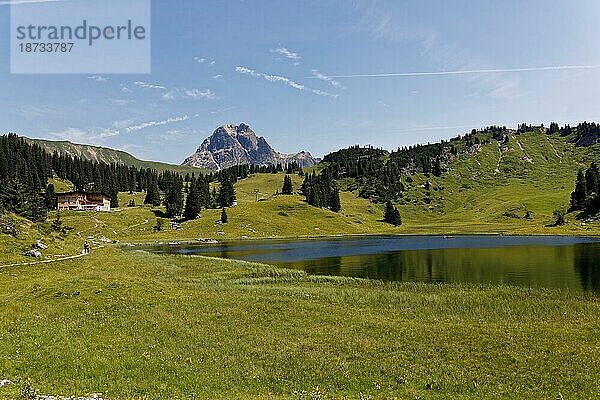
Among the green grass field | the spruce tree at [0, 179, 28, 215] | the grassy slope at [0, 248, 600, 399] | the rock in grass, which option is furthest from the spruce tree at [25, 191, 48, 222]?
the grassy slope at [0, 248, 600, 399]

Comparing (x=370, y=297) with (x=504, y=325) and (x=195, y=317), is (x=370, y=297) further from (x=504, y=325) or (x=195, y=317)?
(x=195, y=317)

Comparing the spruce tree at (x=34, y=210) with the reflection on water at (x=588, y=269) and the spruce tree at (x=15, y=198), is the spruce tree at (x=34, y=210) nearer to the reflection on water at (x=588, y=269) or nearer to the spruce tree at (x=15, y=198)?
the spruce tree at (x=15, y=198)

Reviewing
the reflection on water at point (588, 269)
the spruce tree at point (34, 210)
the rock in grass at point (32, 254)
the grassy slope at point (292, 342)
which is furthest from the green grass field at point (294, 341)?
the spruce tree at point (34, 210)

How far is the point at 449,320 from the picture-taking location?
1486 inches

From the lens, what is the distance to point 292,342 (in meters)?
31.3

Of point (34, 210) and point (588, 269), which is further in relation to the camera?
point (34, 210)

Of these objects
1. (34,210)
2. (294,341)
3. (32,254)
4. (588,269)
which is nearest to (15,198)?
(34,210)

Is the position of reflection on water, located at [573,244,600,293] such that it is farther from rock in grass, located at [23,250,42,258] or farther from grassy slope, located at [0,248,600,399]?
rock in grass, located at [23,250,42,258]

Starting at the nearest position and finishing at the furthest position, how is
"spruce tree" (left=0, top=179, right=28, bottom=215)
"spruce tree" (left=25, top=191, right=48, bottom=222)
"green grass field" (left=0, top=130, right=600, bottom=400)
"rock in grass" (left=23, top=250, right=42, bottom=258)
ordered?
"green grass field" (left=0, top=130, right=600, bottom=400) → "rock in grass" (left=23, top=250, right=42, bottom=258) → "spruce tree" (left=0, top=179, right=28, bottom=215) → "spruce tree" (left=25, top=191, right=48, bottom=222)

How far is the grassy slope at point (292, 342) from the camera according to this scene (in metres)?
24.0

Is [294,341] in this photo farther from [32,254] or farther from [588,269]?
[32,254]

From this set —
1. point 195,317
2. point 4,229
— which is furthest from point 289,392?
point 4,229

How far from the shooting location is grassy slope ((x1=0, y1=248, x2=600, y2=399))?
78.7 ft

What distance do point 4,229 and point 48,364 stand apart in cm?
6324
